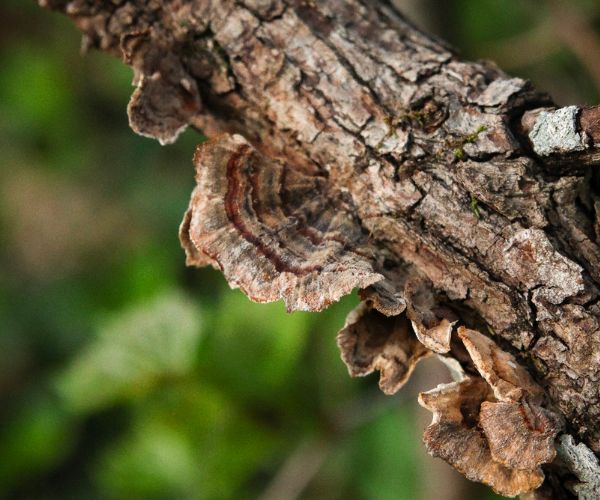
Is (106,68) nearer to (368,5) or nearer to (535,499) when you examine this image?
(368,5)

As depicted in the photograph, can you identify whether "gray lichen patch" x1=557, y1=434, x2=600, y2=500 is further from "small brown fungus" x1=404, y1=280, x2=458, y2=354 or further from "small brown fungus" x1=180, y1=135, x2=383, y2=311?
"small brown fungus" x1=180, y1=135, x2=383, y2=311

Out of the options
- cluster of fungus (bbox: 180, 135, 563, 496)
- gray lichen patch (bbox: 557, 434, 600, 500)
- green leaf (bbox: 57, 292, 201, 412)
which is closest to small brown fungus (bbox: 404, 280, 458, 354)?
cluster of fungus (bbox: 180, 135, 563, 496)

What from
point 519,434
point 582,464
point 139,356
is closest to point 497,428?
point 519,434

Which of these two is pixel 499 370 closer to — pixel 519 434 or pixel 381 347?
pixel 519 434

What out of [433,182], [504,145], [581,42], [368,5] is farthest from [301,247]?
[581,42]

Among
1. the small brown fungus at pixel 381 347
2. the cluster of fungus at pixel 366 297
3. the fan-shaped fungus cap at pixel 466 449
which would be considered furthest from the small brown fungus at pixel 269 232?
the fan-shaped fungus cap at pixel 466 449

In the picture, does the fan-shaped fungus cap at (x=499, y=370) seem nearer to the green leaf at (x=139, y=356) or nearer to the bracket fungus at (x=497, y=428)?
the bracket fungus at (x=497, y=428)
